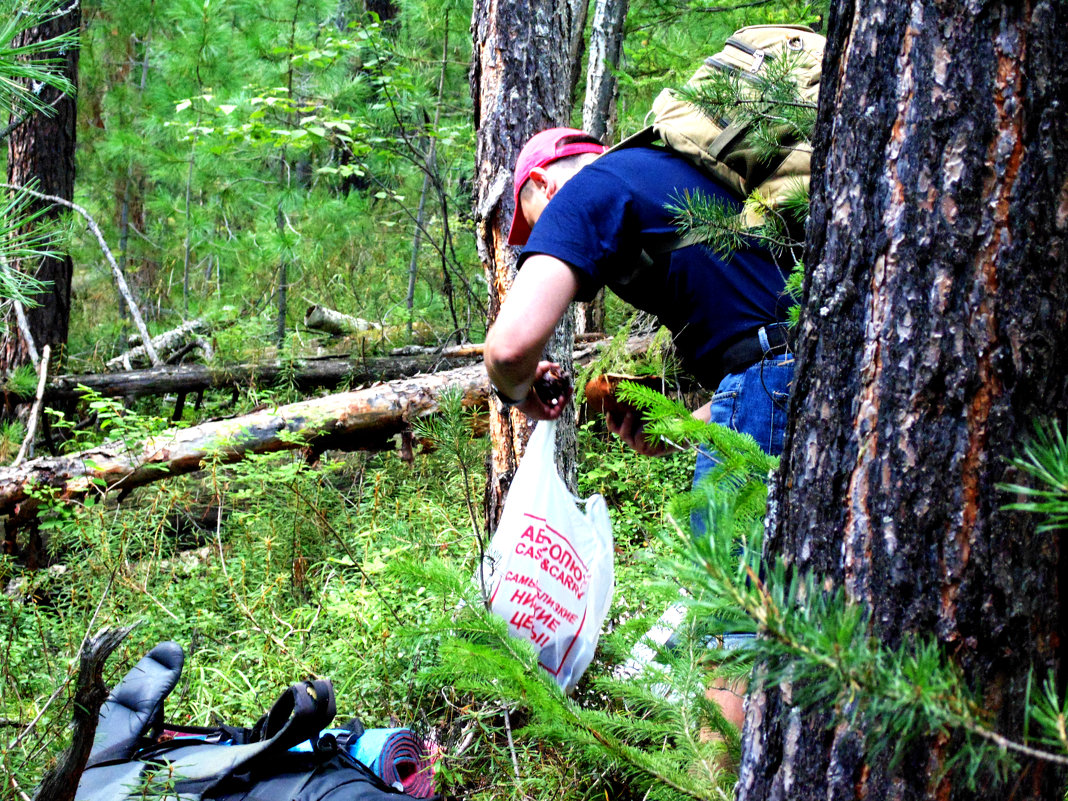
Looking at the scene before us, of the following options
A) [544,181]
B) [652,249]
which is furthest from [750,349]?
[544,181]

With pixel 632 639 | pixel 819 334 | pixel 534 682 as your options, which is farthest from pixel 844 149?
pixel 632 639

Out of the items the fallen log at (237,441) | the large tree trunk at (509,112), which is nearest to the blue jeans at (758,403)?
the large tree trunk at (509,112)

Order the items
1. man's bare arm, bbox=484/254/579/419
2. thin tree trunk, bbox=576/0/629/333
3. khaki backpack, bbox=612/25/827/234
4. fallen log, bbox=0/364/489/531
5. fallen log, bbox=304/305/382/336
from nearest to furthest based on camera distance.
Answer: khaki backpack, bbox=612/25/827/234 → man's bare arm, bbox=484/254/579/419 → fallen log, bbox=0/364/489/531 → thin tree trunk, bbox=576/0/629/333 → fallen log, bbox=304/305/382/336

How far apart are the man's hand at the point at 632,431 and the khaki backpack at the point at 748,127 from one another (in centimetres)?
62

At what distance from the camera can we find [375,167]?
34.1ft

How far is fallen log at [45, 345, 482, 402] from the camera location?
6293 millimetres

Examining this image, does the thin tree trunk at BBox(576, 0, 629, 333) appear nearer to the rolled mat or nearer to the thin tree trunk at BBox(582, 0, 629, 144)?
the thin tree trunk at BBox(582, 0, 629, 144)

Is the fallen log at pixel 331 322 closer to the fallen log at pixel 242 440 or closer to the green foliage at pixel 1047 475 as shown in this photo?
the fallen log at pixel 242 440

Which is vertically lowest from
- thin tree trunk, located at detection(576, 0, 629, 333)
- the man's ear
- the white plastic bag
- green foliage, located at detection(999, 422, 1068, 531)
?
the white plastic bag

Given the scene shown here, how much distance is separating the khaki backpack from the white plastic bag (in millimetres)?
789

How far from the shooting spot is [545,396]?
A: 253 centimetres

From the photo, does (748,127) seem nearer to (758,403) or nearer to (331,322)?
(758,403)

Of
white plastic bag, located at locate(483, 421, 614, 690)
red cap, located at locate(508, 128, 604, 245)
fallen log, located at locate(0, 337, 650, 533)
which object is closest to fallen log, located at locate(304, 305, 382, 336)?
fallen log, located at locate(0, 337, 650, 533)

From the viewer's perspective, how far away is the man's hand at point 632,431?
2.52 meters
